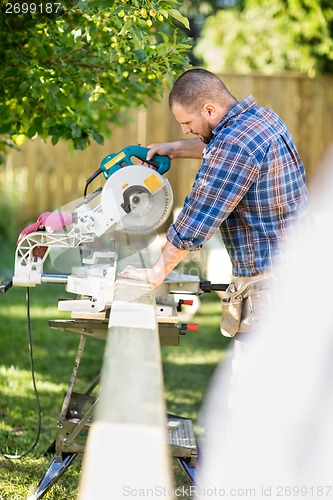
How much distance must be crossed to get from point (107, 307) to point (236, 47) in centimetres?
978

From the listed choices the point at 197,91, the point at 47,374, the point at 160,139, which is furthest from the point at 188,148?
the point at 160,139

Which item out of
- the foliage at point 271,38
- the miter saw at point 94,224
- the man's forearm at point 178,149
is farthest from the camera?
the foliage at point 271,38

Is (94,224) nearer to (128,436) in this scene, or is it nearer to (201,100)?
(201,100)

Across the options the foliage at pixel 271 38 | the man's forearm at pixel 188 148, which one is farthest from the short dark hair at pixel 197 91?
the foliage at pixel 271 38

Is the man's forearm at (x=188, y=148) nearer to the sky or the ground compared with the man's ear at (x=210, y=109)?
nearer to the ground

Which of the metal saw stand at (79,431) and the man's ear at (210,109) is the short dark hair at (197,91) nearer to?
the man's ear at (210,109)

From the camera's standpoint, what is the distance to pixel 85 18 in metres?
3.95

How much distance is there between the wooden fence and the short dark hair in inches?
277

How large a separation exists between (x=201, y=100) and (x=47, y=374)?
10.3 feet

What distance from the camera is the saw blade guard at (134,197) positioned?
333cm

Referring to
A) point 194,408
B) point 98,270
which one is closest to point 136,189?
point 98,270

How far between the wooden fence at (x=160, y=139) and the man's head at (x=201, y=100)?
7.02 metres

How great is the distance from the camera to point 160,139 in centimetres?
1025

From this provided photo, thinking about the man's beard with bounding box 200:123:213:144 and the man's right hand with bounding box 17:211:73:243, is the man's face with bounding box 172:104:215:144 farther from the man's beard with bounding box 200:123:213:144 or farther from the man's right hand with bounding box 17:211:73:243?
the man's right hand with bounding box 17:211:73:243
